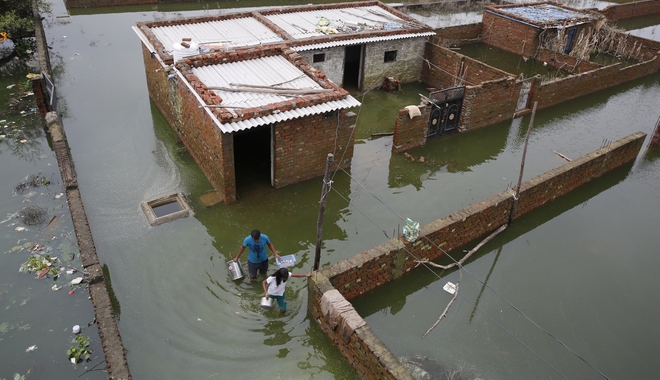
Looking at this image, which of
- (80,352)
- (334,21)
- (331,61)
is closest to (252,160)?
(331,61)

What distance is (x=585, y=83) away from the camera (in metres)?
16.0

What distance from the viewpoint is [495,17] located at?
20078 millimetres

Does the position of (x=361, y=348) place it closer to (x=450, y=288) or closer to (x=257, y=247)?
(x=257, y=247)

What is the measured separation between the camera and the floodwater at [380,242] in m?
7.27

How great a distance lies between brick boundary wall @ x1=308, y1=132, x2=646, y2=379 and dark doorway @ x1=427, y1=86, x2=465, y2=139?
136 inches

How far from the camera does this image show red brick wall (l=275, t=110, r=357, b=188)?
9969 millimetres

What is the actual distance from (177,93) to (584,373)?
33.0 feet

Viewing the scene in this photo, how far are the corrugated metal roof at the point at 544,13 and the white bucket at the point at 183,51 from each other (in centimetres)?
1399

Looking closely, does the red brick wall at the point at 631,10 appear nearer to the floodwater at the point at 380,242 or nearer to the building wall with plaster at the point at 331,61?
the floodwater at the point at 380,242

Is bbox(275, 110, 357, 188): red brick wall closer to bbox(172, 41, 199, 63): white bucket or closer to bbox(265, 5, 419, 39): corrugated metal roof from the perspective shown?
bbox(172, 41, 199, 63): white bucket

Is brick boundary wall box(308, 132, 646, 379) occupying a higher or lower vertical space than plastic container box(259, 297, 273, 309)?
higher

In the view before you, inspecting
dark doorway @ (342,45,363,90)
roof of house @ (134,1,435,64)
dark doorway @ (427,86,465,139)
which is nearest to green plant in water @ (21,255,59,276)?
roof of house @ (134,1,435,64)

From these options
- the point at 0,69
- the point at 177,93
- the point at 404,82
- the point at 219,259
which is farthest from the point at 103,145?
the point at 404,82

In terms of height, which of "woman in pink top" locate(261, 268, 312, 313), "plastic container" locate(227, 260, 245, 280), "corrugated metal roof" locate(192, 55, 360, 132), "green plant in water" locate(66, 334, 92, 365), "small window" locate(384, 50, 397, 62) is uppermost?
"corrugated metal roof" locate(192, 55, 360, 132)
